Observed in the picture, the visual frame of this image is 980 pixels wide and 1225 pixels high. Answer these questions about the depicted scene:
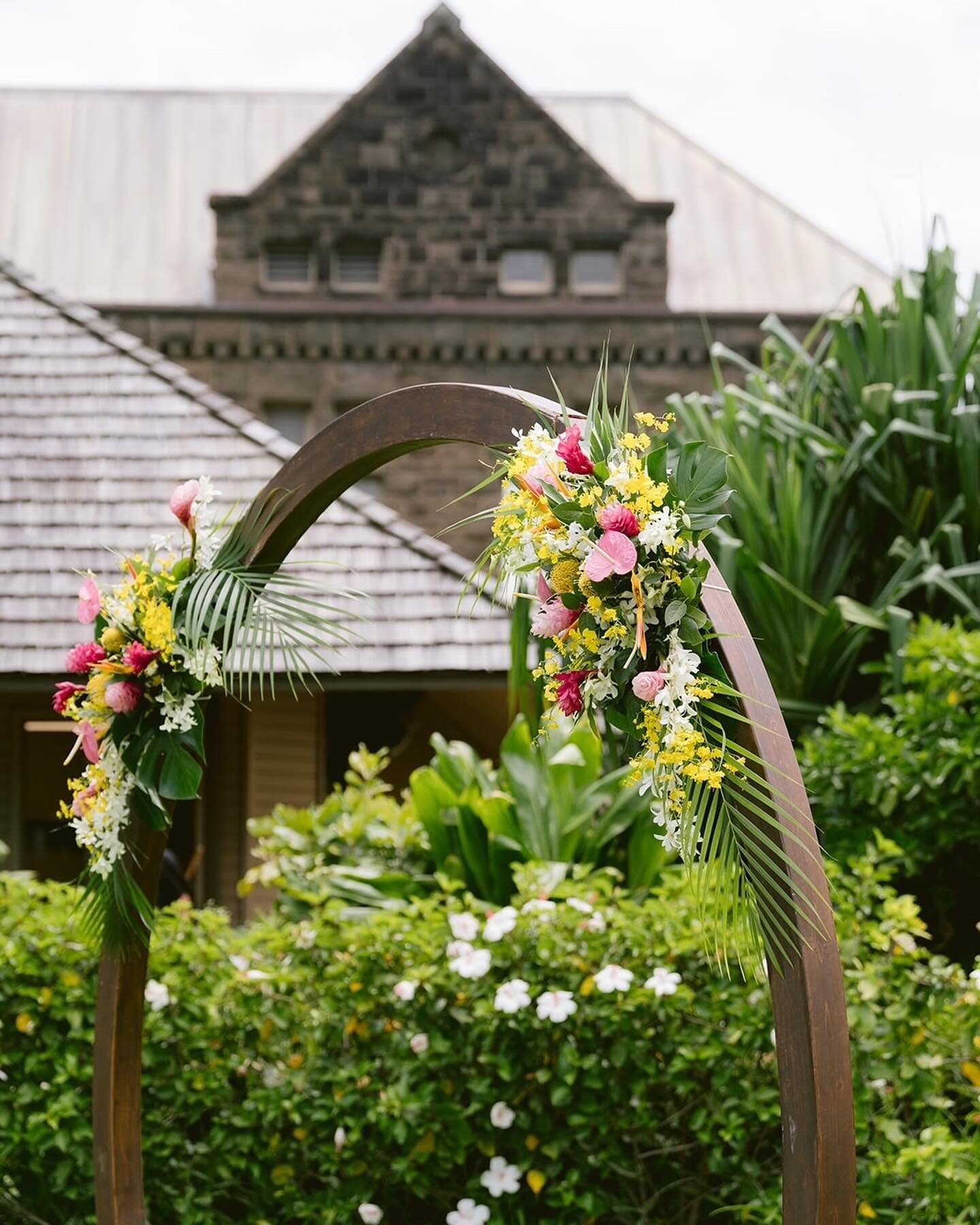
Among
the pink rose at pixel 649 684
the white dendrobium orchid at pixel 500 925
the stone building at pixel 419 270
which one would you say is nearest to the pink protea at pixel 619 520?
the pink rose at pixel 649 684

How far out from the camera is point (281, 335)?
53.2 feet

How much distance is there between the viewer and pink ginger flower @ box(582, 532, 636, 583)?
247 centimetres

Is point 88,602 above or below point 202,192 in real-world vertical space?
below

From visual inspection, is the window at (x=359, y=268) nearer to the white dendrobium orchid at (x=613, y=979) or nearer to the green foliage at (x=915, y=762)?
the green foliage at (x=915, y=762)

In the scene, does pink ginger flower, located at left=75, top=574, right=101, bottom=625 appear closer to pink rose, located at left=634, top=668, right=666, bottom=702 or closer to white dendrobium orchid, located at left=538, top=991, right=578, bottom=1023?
white dendrobium orchid, located at left=538, top=991, right=578, bottom=1023

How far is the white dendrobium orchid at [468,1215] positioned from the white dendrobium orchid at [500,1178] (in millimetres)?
57

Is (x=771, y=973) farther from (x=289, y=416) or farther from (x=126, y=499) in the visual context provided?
(x=289, y=416)

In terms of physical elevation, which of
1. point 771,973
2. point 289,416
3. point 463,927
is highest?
point 289,416

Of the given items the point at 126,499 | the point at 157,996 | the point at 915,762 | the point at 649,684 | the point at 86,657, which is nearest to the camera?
the point at 649,684

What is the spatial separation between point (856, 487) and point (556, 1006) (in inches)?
114

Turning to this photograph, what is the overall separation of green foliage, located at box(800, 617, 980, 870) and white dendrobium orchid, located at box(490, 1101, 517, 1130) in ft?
4.24

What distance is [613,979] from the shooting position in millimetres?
4172

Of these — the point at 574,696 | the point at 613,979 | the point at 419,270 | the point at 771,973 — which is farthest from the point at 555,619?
the point at 419,270

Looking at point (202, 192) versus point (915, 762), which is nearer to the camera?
point (915, 762)
